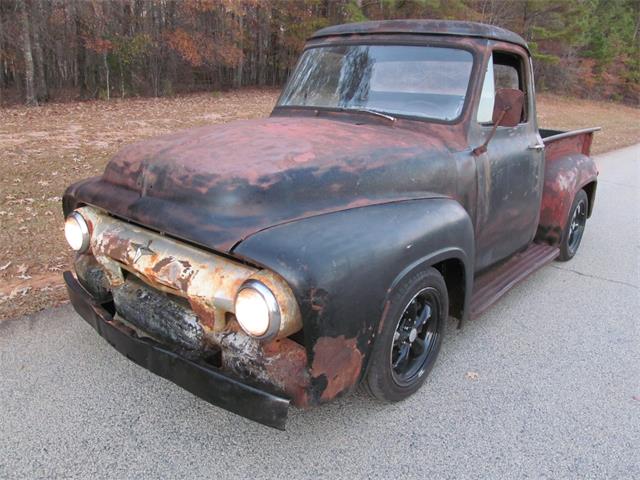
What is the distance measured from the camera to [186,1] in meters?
18.8

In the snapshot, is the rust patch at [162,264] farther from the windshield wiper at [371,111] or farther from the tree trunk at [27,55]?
the tree trunk at [27,55]

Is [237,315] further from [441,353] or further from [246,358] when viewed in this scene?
[441,353]

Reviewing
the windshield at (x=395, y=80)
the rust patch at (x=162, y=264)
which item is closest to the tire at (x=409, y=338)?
the rust patch at (x=162, y=264)

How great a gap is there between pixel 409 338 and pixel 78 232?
193 cm

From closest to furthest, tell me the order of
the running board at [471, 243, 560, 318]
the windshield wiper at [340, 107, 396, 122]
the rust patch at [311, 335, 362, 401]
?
the rust patch at [311, 335, 362, 401] → the windshield wiper at [340, 107, 396, 122] → the running board at [471, 243, 560, 318]

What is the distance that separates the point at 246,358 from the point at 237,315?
0.25m

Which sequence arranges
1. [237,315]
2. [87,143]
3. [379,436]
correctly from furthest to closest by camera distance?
[87,143] → [379,436] → [237,315]

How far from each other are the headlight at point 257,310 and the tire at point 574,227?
12.0 feet

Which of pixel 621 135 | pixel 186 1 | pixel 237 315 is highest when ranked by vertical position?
pixel 186 1

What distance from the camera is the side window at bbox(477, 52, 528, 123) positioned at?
3377 millimetres

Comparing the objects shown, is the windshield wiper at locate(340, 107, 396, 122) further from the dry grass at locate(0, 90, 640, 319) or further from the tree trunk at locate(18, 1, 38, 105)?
the tree trunk at locate(18, 1, 38, 105)

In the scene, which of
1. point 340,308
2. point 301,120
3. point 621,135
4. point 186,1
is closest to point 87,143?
point 301,120

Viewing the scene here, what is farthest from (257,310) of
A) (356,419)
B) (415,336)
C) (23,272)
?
(23,272)

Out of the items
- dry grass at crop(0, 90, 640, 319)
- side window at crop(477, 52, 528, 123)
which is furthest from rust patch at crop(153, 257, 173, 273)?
side window at crop(477, 52, 528, 123)
